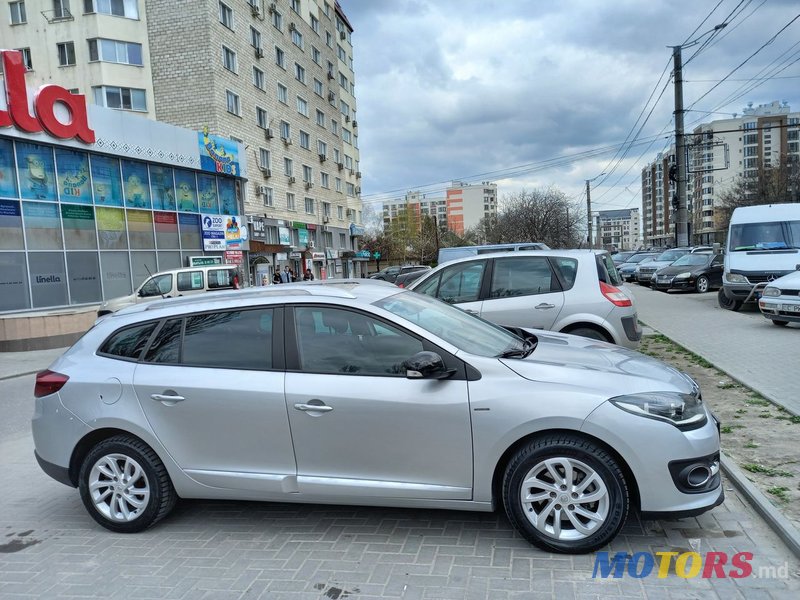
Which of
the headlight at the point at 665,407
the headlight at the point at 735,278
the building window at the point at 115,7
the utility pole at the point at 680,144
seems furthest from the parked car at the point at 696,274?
the building window at the point at 115,7

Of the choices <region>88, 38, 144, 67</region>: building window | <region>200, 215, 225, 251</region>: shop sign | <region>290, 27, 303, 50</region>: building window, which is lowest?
<region>200, 215, 225, 251</region>: shop sign

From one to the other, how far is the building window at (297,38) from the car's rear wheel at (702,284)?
3405cm

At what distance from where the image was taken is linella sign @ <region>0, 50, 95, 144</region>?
599 inches

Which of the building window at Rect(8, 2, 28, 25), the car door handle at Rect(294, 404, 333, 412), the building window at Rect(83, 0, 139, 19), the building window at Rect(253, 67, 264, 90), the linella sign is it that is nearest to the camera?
the car door handle at Rect(294, 404, 333, 412)

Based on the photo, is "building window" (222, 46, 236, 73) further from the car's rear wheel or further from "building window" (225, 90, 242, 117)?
the car's rear wheel

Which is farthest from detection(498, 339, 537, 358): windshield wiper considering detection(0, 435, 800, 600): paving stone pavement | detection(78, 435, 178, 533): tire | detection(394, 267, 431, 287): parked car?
detection(394, 267, 431, 287): parked car

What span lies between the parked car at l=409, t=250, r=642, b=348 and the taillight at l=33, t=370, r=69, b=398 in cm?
482

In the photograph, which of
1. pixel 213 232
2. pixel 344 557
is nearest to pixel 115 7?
pixel 213 232

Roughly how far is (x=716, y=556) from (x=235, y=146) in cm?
2704

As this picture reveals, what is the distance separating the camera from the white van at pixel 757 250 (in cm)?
1345

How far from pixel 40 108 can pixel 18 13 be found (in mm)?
20773

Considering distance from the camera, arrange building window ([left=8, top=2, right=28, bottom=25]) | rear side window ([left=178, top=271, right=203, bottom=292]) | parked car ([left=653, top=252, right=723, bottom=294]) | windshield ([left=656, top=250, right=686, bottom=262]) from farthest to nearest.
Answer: building window ([left=8, top=2, right=28, bottom=25]) → windshield ([left=656, top=250, right=686, bottom=262]) → parked car ([left=653, top=252, right=723, bottom=294]) → rear side window ([left=178, top=271, right=203, bottom=292])

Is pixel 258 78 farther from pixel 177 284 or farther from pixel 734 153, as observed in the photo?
pixel 734 153

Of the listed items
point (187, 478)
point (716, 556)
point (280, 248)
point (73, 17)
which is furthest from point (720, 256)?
point (73, 17)
